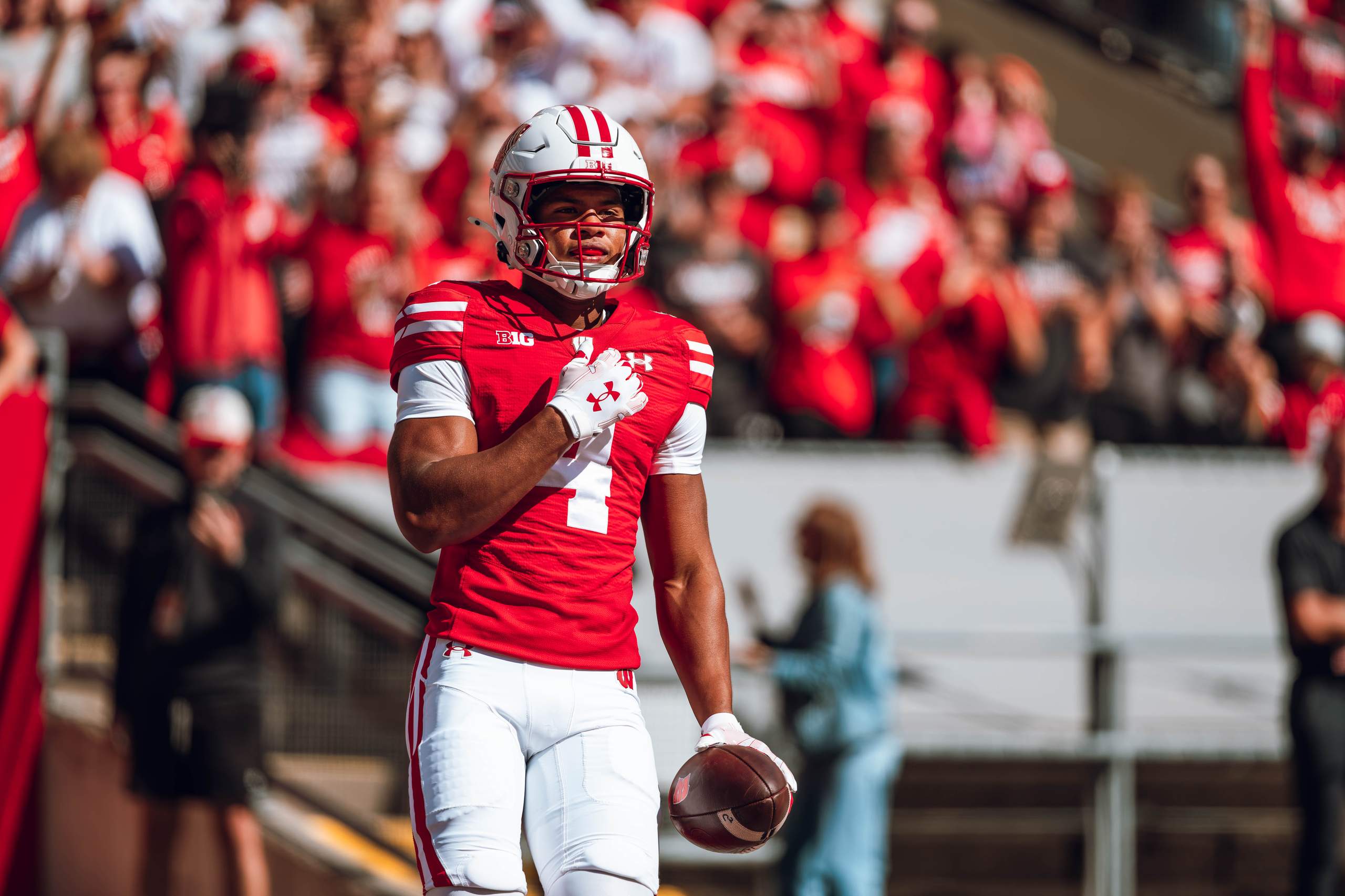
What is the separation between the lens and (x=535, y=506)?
12.6 ft

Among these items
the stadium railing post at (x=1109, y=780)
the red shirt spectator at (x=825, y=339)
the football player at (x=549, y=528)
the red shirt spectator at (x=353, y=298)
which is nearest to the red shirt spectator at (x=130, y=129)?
the red shirt spectator at (x=353, y=298)

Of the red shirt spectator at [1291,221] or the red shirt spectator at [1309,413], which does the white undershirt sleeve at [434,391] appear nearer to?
the red shirt spectator at [1309,413]

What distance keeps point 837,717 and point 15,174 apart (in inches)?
181

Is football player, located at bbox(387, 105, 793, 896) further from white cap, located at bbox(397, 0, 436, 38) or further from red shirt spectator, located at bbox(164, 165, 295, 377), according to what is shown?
white cap, located at bbox(397, 0, 436, 38)

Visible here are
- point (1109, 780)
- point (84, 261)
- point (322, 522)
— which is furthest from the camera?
point (1109, 780)

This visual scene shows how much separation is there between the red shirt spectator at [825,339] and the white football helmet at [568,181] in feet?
17.5

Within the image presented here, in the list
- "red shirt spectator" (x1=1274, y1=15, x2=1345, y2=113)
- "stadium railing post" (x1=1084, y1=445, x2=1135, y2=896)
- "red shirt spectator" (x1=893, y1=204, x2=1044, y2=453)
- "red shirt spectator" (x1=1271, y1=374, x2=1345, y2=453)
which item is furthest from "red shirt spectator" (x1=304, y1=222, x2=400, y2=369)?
"red shirt spectator" (x1=1274, y1=15, x2=1345, y2=113)

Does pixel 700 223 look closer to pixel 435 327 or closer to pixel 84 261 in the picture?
pixel 84 261

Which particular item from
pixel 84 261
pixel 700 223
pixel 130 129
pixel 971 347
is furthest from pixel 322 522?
pixel 971 347

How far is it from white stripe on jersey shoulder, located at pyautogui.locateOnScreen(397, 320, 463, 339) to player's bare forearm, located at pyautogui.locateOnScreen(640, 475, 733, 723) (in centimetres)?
60

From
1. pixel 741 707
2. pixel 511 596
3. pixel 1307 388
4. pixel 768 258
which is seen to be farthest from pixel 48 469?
pixel 1307 388

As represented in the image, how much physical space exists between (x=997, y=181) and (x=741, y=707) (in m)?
5.35

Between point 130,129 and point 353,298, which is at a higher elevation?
point 130,129

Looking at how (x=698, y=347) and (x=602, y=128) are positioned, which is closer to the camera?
(x=602, y=128)
